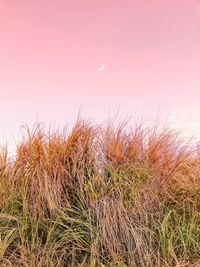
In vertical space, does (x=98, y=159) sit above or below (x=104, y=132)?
below

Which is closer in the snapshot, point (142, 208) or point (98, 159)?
point (142, 208)

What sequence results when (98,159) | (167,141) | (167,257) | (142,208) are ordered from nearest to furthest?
(167,257)
(142,208)
(98,159)
(167,141)

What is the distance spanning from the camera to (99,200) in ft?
9.27

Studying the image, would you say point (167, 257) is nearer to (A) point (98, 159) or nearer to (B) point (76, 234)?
(B) point (76, 234)

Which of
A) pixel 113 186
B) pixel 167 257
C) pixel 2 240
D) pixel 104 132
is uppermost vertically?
pixel 104 132

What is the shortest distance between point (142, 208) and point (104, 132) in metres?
0.67

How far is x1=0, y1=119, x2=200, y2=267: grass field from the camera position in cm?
266

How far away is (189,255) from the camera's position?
2.72m

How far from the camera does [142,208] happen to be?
9.25ft

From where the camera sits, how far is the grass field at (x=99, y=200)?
266 cm

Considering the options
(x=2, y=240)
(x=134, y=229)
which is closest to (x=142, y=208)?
(x=134, y=229)

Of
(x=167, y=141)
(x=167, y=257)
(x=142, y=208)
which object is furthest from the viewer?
(x=167, y=141)

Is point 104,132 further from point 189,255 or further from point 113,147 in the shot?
point 189,255

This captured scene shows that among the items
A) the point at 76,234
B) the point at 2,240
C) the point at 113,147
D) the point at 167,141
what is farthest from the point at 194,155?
the point at 2,240
